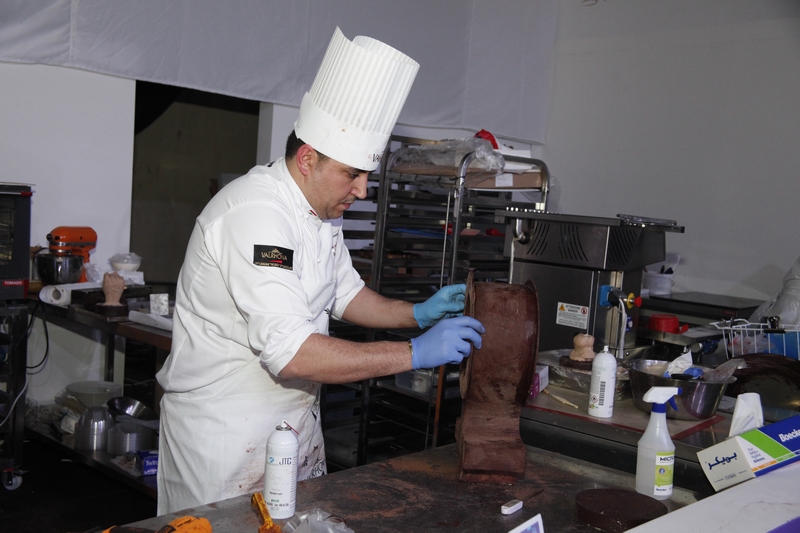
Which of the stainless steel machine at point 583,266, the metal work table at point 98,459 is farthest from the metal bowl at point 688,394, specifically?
the metal work table at point 98,459

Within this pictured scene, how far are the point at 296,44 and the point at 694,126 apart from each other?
2924mm

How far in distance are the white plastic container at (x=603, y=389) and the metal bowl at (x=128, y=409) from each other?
250 cm

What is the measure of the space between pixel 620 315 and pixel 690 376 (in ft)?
2.77

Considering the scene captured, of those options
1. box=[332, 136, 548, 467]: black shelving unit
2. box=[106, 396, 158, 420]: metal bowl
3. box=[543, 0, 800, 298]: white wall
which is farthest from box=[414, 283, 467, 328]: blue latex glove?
box=[543, 0, 800, 298]: white wall

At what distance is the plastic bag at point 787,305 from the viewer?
11.4ft

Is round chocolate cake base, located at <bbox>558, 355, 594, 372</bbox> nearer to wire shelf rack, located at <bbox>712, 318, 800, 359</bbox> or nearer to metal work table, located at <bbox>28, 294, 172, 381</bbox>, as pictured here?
wire shelf rack, located at <bbox>712, 318, 800, 359</bbox>

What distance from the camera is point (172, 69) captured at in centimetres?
414

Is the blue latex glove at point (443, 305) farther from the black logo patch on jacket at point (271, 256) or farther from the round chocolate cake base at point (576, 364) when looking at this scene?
the black logo patch on jacket at point (271, 256)

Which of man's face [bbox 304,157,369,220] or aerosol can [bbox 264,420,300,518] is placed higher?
man's face [bbox 304,157,369,220]

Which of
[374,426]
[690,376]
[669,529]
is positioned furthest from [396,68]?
[374,426]

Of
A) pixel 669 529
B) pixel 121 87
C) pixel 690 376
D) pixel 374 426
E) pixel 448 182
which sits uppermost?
pixel 121 87

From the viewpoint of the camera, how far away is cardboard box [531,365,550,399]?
2164mm

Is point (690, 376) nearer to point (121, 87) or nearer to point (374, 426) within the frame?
point (374, 426)

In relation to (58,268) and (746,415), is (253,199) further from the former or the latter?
(58,268)
